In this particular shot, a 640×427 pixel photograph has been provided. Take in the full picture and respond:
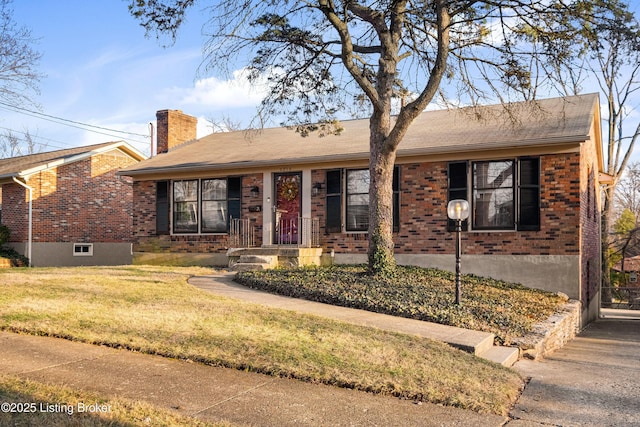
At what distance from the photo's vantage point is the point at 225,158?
16656 millimetres

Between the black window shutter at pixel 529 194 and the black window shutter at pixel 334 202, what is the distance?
4.49 m

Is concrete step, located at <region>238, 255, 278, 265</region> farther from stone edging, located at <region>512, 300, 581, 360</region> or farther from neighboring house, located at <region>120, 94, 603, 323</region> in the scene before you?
stone edging, located at <region>512, 300, 581, 360</region>

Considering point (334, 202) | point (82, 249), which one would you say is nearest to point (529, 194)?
point (334, 202)

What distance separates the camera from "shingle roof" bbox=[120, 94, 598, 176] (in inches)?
508

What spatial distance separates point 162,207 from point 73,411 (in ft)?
45.9

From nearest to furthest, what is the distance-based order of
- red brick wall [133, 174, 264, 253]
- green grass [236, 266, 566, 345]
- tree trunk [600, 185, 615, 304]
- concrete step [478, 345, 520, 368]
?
concrete step [478, 345, 520, 368] < green grass [236, 266, 566, 345] < red brick wall [133, 174, 264, 253] < tree trunk [600, 185, 615, 304]

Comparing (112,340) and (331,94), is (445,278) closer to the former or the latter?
(331,94)

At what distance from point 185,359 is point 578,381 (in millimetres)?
4240

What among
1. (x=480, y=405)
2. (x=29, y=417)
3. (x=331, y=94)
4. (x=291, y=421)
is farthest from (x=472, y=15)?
(x=29, y=417)

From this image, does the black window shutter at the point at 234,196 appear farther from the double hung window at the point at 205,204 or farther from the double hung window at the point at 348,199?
the double hung window at the point at 348,199

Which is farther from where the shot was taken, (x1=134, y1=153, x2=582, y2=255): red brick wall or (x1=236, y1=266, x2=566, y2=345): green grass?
A: (x1=134, y1=153, x2=582, y2=255): red brick wall

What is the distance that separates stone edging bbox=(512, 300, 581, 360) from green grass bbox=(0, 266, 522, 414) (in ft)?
4.89

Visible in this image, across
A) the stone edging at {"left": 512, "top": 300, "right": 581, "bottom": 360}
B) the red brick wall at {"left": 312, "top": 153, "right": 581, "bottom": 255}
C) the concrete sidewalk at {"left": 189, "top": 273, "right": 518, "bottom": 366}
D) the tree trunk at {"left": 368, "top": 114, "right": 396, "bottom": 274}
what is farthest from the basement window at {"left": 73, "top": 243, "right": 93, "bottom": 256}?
the stone edging at {"left": 512, "top": 300, "right": 581, "bottom": 360}

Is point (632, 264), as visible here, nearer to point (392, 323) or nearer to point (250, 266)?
point (250, 266)
